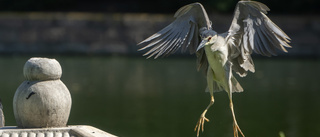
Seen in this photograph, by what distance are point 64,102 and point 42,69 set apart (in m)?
0.40

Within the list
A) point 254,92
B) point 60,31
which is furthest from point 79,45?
point 254,92

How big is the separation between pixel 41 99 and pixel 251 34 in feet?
7.57

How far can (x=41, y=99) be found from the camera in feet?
19.7

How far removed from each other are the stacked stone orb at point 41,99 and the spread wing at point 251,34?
185 centimetres

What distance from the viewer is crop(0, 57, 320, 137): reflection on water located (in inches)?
397

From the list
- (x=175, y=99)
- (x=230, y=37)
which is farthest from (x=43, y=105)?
(x=175, y=99)

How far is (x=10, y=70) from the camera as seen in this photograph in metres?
17.8

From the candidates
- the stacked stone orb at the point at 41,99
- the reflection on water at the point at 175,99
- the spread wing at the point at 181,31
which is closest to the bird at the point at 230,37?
the spread wing at the point at 181,31

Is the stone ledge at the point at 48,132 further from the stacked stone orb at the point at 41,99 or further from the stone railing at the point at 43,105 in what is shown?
the stacked stone orb at the point at 41,99

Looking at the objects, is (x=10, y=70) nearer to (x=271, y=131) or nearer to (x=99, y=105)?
(x=99, y=105)

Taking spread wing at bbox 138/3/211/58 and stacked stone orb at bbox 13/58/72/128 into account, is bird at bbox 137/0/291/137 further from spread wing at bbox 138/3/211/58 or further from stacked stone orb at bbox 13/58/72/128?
stacked stone orb at bbox 13/58/72/128

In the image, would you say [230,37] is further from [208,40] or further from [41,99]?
[41,99]

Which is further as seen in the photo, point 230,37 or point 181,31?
point 181,31

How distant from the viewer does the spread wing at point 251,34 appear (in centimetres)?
637
